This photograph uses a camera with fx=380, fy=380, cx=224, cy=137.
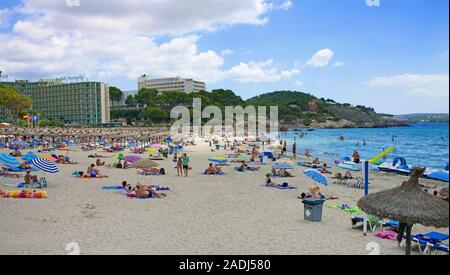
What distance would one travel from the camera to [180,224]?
393 inches

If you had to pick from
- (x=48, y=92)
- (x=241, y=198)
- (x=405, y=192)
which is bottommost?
(x=241, y=198)

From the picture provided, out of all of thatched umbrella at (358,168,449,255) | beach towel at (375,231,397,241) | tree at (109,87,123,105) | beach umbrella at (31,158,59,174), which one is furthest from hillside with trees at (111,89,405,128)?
thatched umbrella at (358,168,449,255)

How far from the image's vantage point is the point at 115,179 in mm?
→ 17922

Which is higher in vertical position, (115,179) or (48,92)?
(48,92)

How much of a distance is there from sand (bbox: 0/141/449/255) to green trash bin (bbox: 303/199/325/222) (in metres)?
0.33

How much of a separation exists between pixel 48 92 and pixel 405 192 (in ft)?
408

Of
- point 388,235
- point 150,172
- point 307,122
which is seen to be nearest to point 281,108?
point 307,122

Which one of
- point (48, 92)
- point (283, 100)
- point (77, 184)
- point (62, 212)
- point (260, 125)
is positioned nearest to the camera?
point (62, 212)

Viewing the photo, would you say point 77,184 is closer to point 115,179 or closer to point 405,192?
point 115,179

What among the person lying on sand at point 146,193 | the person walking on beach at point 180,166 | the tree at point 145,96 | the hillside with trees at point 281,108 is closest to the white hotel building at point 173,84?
the hillside with trees at point 281,108

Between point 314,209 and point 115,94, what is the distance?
126m
